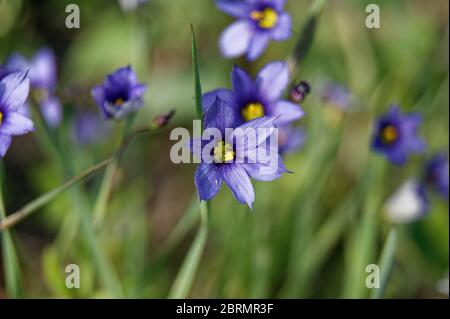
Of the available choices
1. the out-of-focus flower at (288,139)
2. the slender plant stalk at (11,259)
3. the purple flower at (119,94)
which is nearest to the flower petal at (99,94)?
the purple flower at (119,94)

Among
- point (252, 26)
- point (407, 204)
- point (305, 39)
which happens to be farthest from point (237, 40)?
point (407, 204)

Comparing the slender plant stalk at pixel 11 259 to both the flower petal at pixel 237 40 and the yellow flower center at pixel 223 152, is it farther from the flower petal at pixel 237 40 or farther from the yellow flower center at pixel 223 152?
the flower petal at pixel 237 40

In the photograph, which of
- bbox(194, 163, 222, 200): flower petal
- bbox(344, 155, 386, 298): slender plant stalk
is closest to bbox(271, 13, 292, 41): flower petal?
bbox(194, 163, 222, 200): flower petal

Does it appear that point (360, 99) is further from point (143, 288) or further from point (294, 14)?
point (143, 288)

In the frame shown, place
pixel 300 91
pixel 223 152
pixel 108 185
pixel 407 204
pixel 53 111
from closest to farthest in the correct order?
1. pixel 223 152
2. pixel 300 91
3. pixel 108 185
4. pixel 53 111
5. pixel 407 204

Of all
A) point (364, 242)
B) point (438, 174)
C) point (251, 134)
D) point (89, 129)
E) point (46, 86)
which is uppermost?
point (46, 86)

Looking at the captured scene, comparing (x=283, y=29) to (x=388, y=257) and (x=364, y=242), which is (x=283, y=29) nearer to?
(x=388, y=257)
